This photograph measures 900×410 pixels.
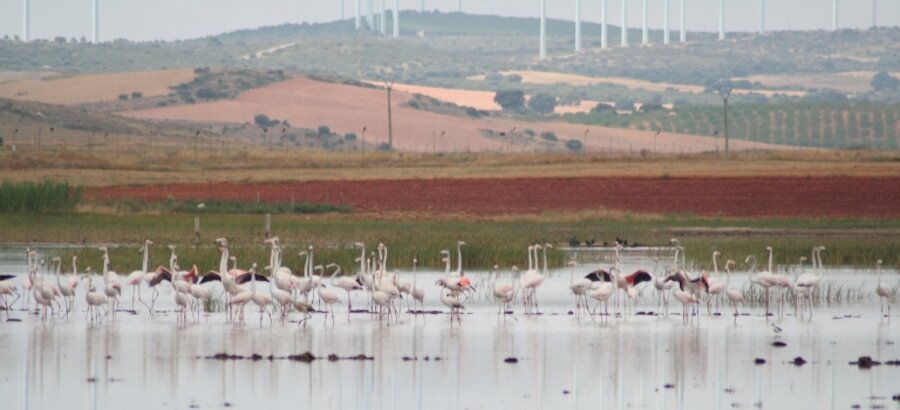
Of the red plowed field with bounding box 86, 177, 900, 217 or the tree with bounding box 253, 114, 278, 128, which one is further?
the tree with bounding box 253, 114, 278, 128

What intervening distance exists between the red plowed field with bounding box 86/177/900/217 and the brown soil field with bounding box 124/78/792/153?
83.3 meters

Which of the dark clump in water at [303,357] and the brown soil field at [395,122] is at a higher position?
the brown soil field at [395,122]

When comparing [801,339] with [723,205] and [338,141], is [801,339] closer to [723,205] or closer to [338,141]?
[723,205]

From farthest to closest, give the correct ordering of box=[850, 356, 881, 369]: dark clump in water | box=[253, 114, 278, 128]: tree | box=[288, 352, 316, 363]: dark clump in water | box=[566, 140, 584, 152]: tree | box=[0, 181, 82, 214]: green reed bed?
1. box=[253, 114, 278, 128]: tree
2. box=[566, 140, 584, 152]: tree
3. box=[0, 181, 82, 214]: green reed bed
4. box=[288, 352, 316, 363]: dark clump in water
5. box=[850, 356, 881, 369]: dark clump in water

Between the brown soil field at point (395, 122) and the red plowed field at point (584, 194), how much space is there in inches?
3280

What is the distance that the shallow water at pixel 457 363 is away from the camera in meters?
20.1

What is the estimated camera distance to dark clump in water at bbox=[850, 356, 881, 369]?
22775 mm

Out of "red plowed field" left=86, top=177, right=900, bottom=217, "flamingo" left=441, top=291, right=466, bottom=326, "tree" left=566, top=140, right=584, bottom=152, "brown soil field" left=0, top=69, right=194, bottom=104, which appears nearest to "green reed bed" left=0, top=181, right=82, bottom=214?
"red plowed field" left=86, top=177, right=900, bottom=217

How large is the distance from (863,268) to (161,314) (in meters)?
18.3

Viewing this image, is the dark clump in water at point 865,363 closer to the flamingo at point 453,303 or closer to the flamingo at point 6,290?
the flamingo at point 453,303

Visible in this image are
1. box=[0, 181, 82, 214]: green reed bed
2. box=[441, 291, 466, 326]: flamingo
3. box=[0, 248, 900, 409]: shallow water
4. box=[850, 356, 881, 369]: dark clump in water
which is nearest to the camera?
box=[0, 248, 900, 409]: shallow water

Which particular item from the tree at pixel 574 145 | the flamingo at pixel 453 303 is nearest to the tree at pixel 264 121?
the tree at pixel 574 145

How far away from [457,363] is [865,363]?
5909mm

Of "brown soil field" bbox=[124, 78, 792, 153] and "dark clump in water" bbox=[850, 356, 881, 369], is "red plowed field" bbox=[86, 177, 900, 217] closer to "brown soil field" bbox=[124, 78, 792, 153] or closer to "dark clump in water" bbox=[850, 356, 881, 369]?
"dark clump in water" bbox=[850, 356, 881, 369]
